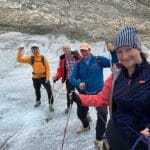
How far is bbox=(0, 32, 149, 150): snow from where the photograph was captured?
33.5 feet

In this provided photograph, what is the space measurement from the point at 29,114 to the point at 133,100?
845cm

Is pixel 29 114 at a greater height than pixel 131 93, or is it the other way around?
pixel 131 93

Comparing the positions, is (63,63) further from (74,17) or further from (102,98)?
(74,17)

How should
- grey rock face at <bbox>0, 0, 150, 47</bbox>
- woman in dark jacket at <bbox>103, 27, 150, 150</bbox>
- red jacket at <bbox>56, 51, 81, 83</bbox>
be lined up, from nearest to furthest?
1. woman in dark jacket at <bbox>103, 27, 150, 150</bbox>
2. red jacket at <bbox>56, 51, 81, 83</bbox>
3. grey rock face at <bbox>0, 0, 150, 47</bbox>

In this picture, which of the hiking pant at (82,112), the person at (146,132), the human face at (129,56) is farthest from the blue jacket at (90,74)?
the person at (146,132)

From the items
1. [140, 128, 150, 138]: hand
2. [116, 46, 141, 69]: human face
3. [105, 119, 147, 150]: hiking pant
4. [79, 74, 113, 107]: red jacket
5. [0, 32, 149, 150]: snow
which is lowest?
[0, 32, 149, 150]: snow

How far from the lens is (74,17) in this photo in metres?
23.9

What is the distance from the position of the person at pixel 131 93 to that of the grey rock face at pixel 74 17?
16.8 m

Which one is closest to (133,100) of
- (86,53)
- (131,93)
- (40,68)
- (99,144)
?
(131,93)

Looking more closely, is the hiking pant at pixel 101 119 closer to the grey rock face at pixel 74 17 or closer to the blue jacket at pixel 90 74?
the blue jacket at pixel 90 74

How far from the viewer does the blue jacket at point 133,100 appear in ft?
14.0

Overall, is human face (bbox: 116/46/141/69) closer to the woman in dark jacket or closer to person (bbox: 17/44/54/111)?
the woman in dark jacket

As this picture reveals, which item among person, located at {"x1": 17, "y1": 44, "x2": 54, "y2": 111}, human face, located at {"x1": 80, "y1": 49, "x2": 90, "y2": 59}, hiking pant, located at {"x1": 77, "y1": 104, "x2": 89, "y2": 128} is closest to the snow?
hiking pant, located at {"x1": 77, "y1": 104, "x2": 89, "y2": 128}

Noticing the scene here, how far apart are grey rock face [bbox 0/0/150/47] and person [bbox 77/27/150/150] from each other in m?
16.8
